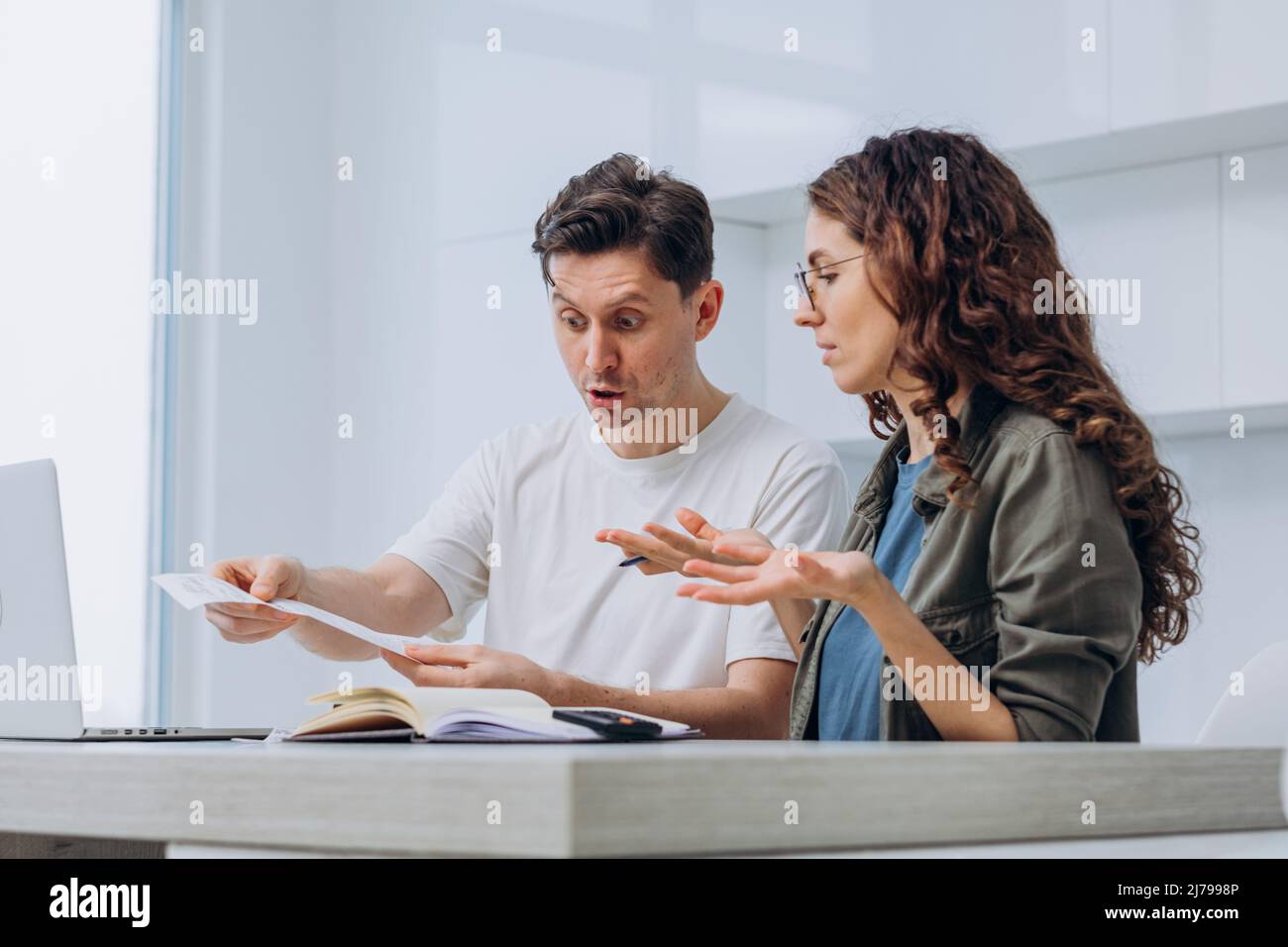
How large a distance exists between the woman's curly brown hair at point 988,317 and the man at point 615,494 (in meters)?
0.42

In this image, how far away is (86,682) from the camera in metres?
3.87

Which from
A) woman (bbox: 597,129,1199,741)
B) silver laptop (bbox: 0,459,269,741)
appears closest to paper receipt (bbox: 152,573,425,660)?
Result: silver laptop (bbox: 0,459,269,741)

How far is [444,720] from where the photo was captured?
1.09 metres

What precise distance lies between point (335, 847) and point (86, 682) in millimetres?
3277

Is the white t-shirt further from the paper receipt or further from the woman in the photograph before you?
the paper receipt

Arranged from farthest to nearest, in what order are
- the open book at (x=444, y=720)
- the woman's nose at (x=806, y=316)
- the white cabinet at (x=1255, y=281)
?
the white cabinet at (x=1255, y=281)
the woman's nose at (x=806, y=316)
the open book at (x=444, y=720)

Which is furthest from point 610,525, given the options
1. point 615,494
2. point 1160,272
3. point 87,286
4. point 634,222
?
point 87,286

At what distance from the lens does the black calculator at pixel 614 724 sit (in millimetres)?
1062

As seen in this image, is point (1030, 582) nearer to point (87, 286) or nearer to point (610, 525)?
point (610, 525)

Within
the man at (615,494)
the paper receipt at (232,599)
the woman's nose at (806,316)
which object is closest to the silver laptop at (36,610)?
the paper receipt at (232,599)

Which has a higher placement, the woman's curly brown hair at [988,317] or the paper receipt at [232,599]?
the woman's curly brown hair at [988,317]

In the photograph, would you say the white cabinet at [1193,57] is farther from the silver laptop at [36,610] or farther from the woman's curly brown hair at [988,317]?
the silver laptop at [36,610]

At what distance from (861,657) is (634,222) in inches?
29.6

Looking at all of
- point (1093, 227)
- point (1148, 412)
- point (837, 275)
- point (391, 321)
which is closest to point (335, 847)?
point (837, 275)
